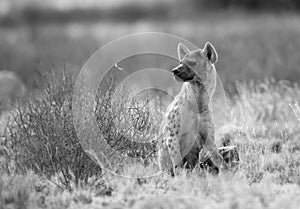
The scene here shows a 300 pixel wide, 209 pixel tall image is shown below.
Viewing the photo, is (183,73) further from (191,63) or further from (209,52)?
(209,52)

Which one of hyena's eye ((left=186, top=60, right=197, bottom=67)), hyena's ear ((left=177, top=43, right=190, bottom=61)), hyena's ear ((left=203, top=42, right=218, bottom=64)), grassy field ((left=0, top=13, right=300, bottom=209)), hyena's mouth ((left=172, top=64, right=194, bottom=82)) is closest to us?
grassy field ((left=0, top=13, right=300, bottom=209))

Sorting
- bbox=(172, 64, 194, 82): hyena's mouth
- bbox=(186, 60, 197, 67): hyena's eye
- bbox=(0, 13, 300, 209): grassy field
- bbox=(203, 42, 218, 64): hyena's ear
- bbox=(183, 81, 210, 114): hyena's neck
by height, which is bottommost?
bbox=(0, 13, 300, 209): grassy field

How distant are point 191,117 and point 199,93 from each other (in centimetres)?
35

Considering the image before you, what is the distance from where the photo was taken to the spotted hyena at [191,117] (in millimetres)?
8570

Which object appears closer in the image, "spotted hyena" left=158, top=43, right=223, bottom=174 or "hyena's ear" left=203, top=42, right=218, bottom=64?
"spotted hyena" left=158, top=43, right=223, bottom=174

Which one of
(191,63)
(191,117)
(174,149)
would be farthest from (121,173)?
(191,63)

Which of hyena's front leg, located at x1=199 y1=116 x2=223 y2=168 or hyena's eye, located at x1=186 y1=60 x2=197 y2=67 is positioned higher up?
hyena's eye, located at x1=186 y1=60 x2=197 y2=67

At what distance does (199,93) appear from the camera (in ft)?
28.6

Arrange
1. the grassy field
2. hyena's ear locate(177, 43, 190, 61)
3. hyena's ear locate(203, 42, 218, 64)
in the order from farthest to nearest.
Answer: hyena's ear locate(177, 43, 190, 61)
hyena's ear locate(203, 42, 218, 64)
the grassy field

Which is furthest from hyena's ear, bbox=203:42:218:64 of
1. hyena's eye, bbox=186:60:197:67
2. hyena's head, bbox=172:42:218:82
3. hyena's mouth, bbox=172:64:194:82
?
hyena's mouth, bbox=172:64:194:82

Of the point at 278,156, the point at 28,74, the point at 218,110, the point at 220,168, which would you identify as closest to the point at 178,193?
the point at 220,168

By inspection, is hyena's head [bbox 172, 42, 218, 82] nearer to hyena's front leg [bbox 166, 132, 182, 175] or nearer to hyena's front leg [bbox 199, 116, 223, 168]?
hyena's front leg [bbox 199, 116, 223, 168]

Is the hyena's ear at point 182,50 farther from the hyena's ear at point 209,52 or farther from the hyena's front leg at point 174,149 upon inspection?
the hyena's front leg at point 174,149

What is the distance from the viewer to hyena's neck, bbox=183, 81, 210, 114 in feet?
28.5
